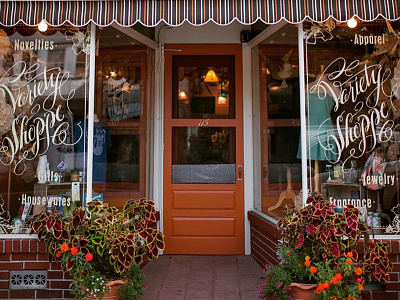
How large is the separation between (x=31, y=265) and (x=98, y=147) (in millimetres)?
1365

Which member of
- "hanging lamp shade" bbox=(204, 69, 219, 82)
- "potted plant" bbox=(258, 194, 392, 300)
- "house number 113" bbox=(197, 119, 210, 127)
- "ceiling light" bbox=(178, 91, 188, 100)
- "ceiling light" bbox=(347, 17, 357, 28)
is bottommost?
"potted plant" bbox=(258, 194, 392, 300)

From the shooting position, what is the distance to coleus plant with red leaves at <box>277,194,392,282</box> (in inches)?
121

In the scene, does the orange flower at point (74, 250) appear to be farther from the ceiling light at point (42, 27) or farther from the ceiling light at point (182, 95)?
the ceiling light at point (182, 95)

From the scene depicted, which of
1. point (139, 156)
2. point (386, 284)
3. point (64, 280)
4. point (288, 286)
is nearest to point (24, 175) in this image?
point (64, 280)

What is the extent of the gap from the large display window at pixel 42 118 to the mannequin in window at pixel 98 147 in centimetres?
1

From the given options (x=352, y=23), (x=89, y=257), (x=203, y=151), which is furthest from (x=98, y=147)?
(x=352, y=23)

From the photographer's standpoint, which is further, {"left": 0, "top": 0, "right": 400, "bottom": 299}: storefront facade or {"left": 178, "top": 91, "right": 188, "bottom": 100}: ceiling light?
{"left": 178, "top": 91, "right": 188, "bottom": 100}: ceiling light

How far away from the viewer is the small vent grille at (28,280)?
147 inches

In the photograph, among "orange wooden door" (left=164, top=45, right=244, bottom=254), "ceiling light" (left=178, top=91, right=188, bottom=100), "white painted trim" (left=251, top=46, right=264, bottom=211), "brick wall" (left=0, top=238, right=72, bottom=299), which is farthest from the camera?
"ceiling light" (left=178, top=91, right=188, bottom=100)

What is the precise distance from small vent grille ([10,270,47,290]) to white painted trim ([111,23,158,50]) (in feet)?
8.63

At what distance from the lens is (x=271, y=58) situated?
473 cm

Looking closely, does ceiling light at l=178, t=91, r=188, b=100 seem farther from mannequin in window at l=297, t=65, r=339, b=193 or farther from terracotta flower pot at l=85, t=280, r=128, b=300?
terracotta flower pot at l=85, t=280, r=128, b=300

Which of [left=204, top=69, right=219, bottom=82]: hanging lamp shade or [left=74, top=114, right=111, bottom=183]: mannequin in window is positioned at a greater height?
[left=204, top=69, right=219, bottom=82]: hanging lamp shade

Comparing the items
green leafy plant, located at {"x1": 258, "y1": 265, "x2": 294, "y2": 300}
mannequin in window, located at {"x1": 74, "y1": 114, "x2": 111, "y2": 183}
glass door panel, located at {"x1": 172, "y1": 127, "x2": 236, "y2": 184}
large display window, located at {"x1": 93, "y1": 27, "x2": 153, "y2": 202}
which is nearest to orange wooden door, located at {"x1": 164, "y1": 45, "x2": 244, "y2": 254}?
glass door panel, located at {"x1": 172, "y1": 127, "x2": 236, "y2": 184}
